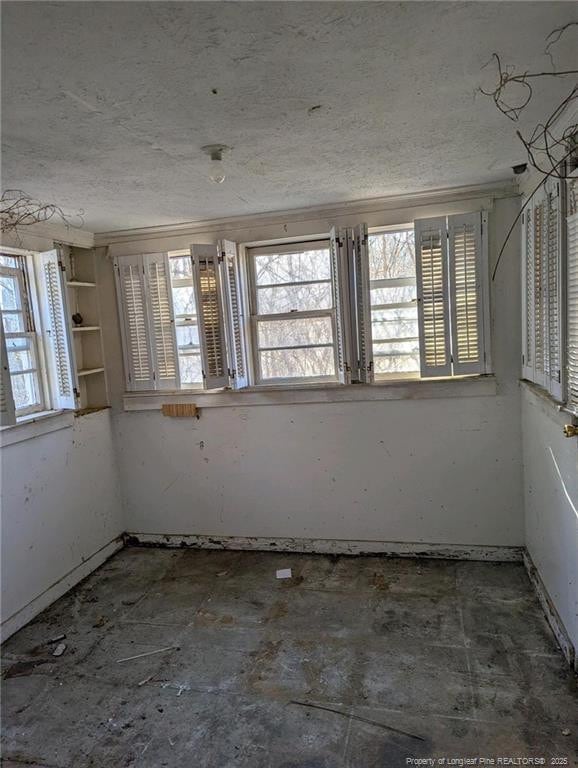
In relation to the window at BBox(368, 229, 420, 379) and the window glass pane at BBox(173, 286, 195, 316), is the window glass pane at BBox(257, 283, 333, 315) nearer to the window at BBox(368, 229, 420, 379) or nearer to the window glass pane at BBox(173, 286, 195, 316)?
the window at BBox(368, 229, 420, 379)

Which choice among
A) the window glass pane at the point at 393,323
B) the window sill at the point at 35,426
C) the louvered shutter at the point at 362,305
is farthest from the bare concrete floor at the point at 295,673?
the window glass pane at the point at 393,323

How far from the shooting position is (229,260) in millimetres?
3646

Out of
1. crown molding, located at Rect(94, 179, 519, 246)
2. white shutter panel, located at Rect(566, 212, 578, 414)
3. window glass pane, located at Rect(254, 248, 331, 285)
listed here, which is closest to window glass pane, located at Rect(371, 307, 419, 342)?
window glass pane, located at Rect(254, 248, 331, 285)

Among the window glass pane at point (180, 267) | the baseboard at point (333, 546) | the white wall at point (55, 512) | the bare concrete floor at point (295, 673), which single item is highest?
the window glass pane at point (180, 267)

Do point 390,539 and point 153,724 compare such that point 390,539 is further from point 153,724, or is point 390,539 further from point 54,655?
point 54,655

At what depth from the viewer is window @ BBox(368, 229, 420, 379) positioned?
139 inches

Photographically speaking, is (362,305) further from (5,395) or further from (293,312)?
(5,395)

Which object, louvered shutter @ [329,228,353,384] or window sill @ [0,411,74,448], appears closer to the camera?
window sill @ [0,411,74,448]

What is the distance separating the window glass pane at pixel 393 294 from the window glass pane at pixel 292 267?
38cm

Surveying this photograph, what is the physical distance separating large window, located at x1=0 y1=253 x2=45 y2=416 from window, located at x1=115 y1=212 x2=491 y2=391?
2.27 feet

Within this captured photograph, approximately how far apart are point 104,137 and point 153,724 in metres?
2.57

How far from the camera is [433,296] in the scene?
3377 mm

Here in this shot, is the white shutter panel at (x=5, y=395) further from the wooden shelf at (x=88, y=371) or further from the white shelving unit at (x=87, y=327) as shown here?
the white shelving unit at (x=87, y=327)

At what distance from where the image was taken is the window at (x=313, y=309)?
336 cm
